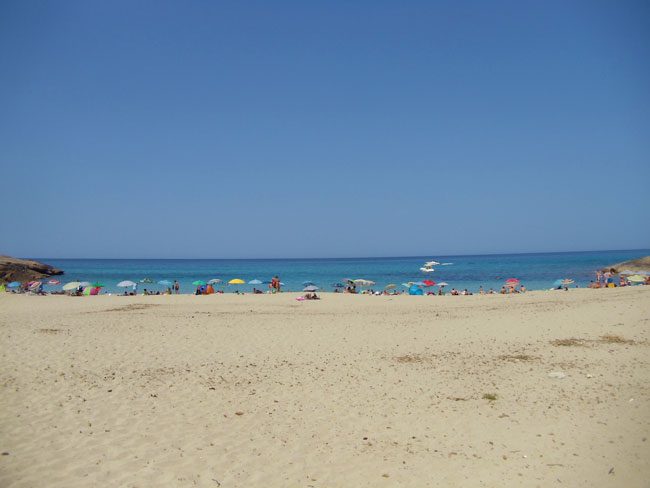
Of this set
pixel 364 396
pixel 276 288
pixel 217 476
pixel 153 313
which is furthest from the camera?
pixel 276 288

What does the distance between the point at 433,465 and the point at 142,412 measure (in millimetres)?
5506

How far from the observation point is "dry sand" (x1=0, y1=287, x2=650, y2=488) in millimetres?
6191

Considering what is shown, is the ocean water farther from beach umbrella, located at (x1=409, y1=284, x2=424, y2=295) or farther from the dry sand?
the dry sand

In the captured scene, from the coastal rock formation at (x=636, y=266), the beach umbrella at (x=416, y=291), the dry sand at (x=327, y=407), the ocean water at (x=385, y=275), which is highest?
the coastal rock formation at (x=636, y=266)

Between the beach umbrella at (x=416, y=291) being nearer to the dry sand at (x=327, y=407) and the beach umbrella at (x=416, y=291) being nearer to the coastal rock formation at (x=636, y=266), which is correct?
the dry sand at (x=327, y=407)

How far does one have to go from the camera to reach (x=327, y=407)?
8.79 m

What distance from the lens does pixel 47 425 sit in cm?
769

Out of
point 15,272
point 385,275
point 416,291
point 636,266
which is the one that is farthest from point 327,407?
point 385,275

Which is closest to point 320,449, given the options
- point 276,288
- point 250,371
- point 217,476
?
point 217,476

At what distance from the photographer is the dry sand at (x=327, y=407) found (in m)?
6.19

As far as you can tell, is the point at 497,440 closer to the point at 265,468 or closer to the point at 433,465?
the point at 433,465

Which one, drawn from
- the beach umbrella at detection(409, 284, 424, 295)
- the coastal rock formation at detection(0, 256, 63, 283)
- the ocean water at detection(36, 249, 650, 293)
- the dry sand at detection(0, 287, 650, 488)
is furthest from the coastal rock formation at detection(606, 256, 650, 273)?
the coastal rock formation at detection(0, 256, 63, 283)

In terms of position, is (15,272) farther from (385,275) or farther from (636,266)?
(636,266)

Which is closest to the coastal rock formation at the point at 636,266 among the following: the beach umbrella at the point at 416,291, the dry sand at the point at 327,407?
the beach umbrella at the point at 416,291
